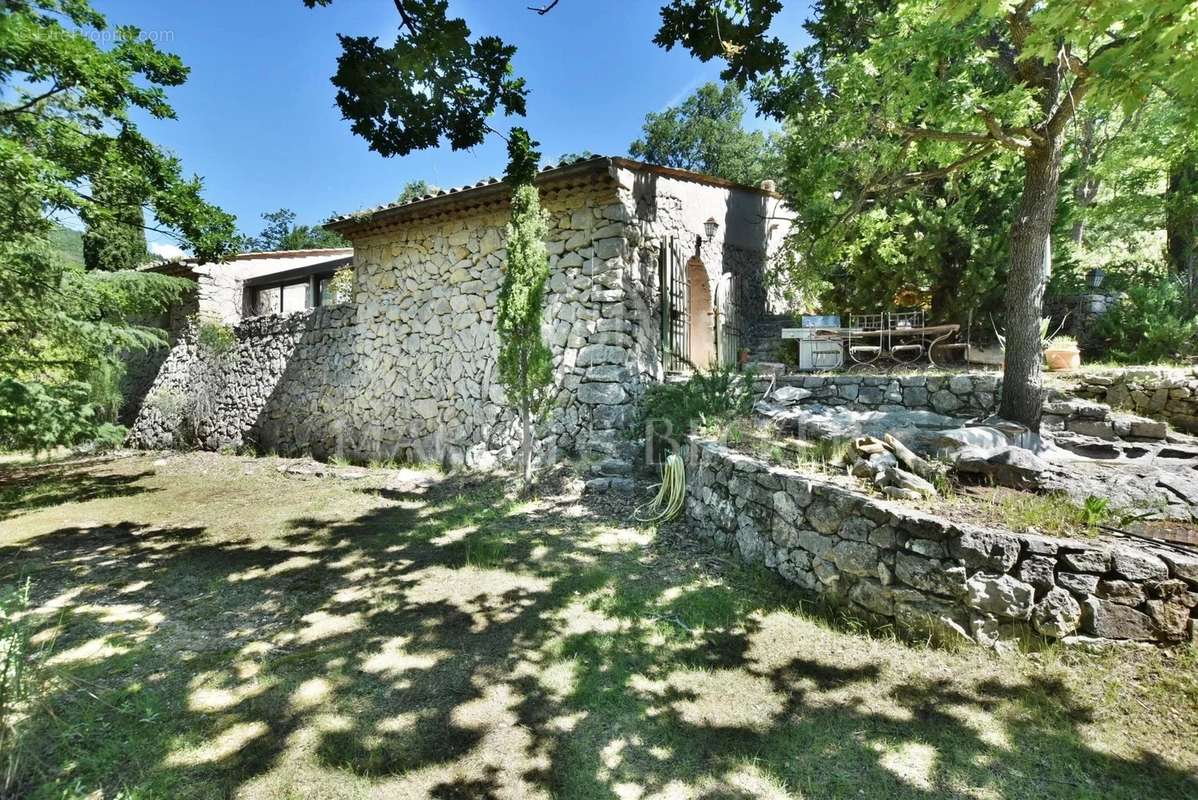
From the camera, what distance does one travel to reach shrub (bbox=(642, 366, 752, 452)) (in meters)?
6.90

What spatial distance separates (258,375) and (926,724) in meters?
13.5

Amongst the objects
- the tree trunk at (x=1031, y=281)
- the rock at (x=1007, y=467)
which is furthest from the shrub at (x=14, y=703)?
the tree trunk at (x=1031, y=281)

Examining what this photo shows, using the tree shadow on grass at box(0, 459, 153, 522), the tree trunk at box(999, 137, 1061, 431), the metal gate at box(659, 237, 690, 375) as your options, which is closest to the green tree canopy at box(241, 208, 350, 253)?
the tree shadow on grass at box(0, 459, 153, 522)

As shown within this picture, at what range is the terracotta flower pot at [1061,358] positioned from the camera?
7.65 meters

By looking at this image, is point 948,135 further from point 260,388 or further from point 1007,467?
point 260,388

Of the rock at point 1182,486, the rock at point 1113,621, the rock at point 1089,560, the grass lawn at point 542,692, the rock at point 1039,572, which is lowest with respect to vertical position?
the grass lawn at point 542,692

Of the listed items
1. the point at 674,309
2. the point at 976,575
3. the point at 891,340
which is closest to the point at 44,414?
the point at 674,309

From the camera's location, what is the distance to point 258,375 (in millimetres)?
12242

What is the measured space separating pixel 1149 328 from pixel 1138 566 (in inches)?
299

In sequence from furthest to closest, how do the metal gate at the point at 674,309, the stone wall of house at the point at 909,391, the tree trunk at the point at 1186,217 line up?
the tree trunk at the point at 1186,217
the metal gate at the point at 674,309
the stone wall of house at the point at 909,391

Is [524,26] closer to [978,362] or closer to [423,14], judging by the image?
[423,14]

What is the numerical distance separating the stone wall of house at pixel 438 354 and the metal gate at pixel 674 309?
1008 mm

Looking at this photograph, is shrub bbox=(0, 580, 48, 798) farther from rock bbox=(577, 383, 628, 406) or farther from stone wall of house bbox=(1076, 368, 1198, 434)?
stone wall of house bbox=(1076, 368, 1198, 434)

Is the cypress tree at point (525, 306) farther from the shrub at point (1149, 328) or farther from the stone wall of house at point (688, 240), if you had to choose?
the shrub at point (1149, 328)
